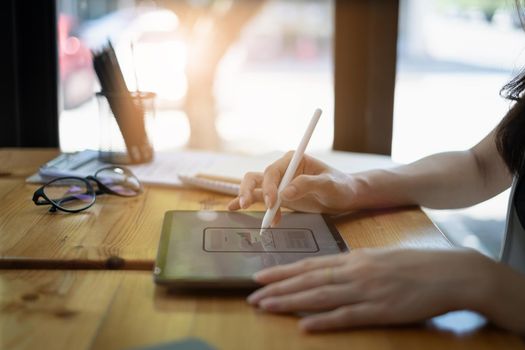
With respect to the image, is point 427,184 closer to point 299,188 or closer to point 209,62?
point 299,188

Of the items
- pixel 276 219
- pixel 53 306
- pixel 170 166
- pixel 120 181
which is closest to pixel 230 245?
pixel 276 219

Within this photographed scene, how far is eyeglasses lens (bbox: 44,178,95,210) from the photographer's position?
1.09 meters

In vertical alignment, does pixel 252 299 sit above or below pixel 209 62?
below

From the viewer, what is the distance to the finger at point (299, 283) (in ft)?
2.27

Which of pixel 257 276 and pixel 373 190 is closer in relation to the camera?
pixel 257 276

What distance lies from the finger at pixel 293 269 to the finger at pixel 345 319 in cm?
7

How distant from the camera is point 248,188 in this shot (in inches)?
39.5

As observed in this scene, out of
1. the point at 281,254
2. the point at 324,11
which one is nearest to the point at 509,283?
the point at 281,254

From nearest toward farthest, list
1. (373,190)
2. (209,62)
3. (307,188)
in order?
(307,188), (373,190), (209,62)

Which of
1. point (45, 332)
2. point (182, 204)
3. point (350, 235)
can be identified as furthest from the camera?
point (182, 204)

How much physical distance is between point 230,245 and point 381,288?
0.80ft

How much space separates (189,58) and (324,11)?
46 centimetres

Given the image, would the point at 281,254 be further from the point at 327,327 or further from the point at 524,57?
the point at 524,57

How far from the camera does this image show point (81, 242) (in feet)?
2.98
